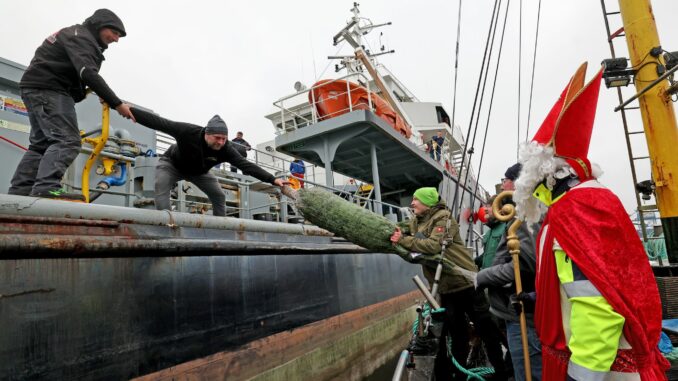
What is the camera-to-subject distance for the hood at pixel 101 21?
2.72 meters

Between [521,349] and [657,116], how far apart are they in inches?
133

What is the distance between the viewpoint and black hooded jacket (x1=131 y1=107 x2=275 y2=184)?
332 cm

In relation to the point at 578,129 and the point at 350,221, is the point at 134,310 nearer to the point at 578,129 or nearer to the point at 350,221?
the point at 350,221

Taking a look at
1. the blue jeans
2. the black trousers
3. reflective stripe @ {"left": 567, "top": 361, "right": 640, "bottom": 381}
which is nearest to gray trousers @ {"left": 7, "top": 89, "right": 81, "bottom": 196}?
reflective stripe @ {"left": 567, "top": 361, "right": 640, "bottom": 381}

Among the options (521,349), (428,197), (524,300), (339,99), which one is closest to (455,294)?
(428,197)

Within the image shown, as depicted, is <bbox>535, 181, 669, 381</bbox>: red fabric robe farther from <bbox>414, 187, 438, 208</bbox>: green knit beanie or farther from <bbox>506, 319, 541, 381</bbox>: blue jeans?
<bbox>414, 187, 438, 208</bbox>: green knit beanie

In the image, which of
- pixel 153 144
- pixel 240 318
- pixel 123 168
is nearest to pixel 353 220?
pixel 240 318

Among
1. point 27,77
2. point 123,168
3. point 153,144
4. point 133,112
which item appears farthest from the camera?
point 153,144

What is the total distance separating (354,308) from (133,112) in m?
3.73

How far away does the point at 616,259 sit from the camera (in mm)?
1250

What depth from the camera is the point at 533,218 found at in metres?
1.72

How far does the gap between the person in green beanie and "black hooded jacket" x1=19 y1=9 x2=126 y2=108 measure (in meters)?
2.70

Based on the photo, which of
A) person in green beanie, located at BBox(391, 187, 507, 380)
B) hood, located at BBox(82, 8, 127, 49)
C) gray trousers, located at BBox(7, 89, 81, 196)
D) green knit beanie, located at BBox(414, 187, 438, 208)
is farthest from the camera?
green knit beanie, located at BBox(414, 187, 438, 208)

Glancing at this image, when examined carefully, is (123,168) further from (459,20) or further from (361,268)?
(459,20)
